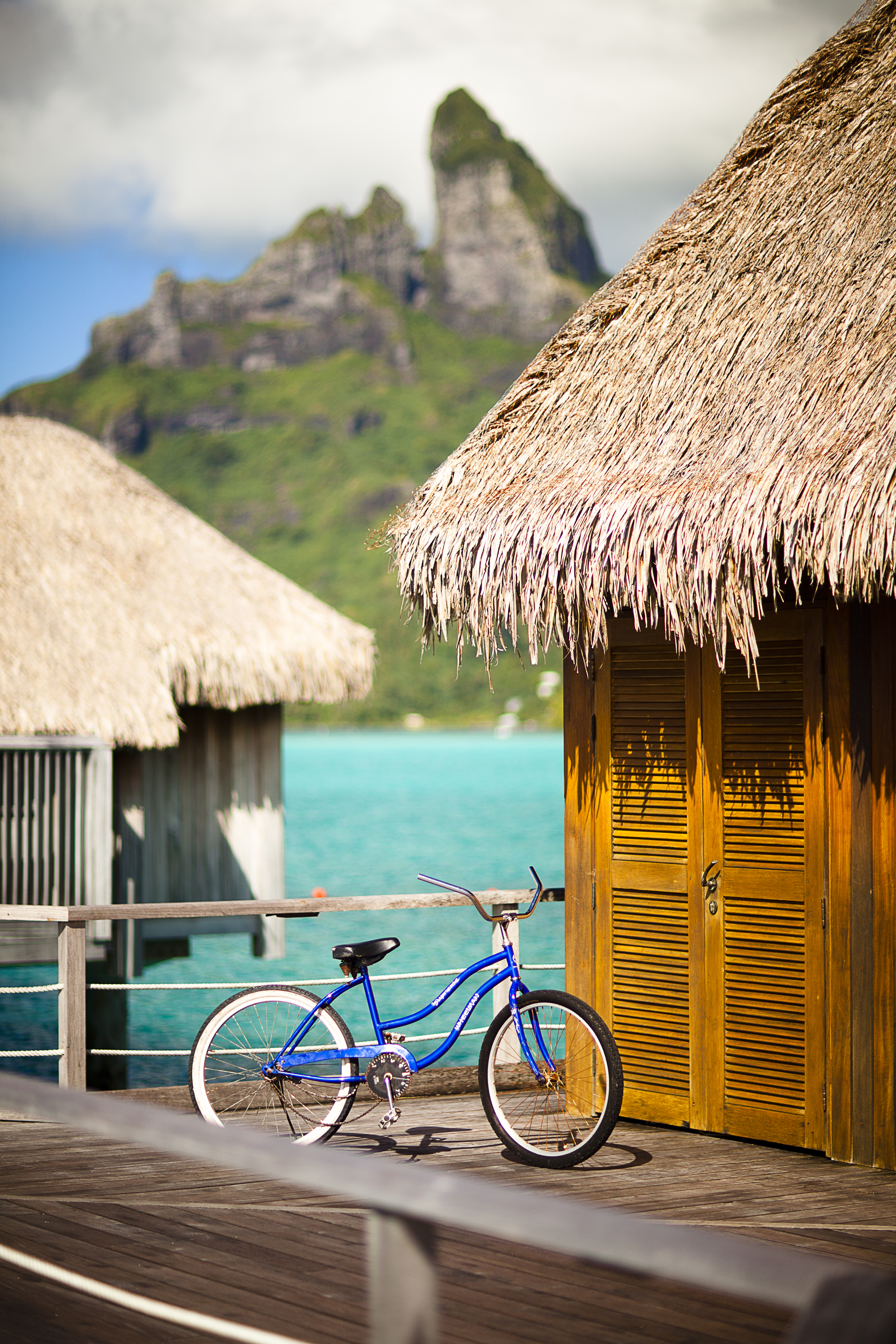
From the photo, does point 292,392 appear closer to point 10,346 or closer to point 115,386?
point 115,386

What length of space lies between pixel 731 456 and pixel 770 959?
1928mm

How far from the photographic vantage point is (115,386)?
123000mm

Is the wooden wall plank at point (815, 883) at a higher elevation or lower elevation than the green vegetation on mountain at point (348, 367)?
lower

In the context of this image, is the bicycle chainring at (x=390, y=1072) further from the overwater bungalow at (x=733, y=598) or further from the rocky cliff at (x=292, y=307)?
the rocky cliff at (x=292, y=307)

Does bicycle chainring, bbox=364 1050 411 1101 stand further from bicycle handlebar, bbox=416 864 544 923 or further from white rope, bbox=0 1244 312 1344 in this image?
white rope, bbox=0 1244 312 1344

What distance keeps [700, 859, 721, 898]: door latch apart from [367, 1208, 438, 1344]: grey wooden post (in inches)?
156

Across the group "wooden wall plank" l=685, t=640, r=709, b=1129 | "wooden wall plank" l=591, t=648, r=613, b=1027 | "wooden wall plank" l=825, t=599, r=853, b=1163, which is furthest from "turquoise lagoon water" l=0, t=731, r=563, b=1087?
"wooden wall plank" l=825, t=599, r=853, b=1163

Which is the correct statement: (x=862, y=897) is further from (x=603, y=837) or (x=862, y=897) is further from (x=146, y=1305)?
(x=146, y=1305)

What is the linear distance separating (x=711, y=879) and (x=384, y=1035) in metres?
1.43

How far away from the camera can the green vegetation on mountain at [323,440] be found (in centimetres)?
9825

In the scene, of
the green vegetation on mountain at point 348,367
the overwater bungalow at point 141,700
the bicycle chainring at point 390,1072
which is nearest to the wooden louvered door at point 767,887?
the bicycle chainring at point 390,1072

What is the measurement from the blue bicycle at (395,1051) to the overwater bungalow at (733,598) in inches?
21.6

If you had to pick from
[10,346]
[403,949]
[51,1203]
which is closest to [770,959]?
[51,1203]

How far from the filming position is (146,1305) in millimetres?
3723
